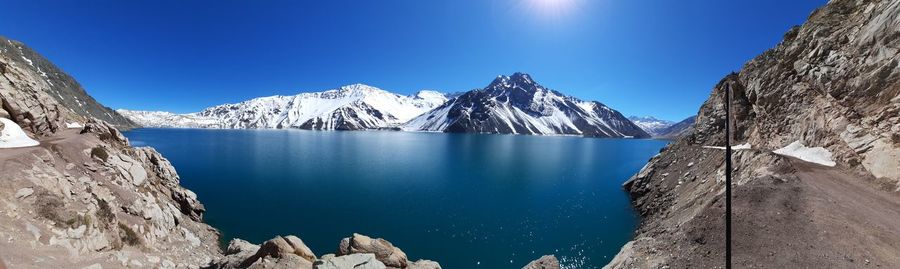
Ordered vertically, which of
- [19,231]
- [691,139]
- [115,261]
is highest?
[691,139]

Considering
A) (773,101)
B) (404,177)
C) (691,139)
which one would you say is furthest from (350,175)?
(773,101)

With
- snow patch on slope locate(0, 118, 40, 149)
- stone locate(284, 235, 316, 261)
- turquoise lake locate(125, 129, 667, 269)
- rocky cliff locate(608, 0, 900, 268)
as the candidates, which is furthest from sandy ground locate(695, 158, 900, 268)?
snow patch on slope locate(0, 118, 40, 149)

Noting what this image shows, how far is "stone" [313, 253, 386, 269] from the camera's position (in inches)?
643

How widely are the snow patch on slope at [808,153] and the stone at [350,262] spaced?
32587 mm

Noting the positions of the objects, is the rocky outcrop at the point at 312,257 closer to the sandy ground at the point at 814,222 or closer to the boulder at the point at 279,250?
the boulder at the point at 279,250

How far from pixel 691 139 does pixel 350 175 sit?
186ft

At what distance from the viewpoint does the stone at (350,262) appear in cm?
1634

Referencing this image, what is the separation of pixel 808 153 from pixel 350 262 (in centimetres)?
3505

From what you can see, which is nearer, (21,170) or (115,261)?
(115,261)

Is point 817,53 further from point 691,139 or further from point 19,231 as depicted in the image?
point 19,231

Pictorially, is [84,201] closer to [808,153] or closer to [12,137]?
[12,137]

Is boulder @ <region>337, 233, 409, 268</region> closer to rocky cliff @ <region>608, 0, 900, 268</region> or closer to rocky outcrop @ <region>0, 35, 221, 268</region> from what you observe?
rocky outcrop @ <region>0, 35, 221, 268</region>

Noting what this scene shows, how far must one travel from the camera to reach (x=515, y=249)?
3156 cm

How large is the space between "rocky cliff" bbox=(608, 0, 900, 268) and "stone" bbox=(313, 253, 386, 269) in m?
15.6
